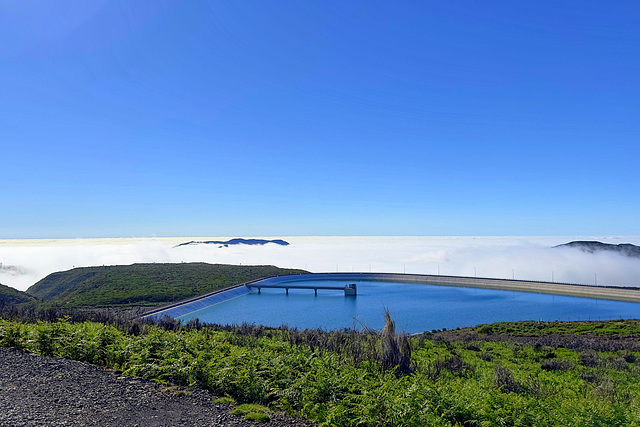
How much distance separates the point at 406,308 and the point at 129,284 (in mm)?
40540

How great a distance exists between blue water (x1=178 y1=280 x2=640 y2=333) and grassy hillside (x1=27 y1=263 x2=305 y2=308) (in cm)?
807

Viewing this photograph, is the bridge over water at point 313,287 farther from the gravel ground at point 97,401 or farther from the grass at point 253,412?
the grass at point 253,412

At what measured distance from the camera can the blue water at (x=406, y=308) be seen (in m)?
37.0

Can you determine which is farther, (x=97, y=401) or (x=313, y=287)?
(x=313, y=287)

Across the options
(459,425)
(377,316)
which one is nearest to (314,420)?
(459,425)

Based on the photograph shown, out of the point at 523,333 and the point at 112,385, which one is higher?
the point at 112,385

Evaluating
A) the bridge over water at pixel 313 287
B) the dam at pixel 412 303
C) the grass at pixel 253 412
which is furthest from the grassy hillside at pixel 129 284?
the grass at pixel 253 412

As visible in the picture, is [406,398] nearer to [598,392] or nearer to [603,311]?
[598,392]

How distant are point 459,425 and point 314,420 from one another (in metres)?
2.01

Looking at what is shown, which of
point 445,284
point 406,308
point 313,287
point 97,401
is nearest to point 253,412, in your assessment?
point 97,401

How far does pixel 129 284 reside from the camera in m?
59.5

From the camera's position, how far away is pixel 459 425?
5391 millimetres

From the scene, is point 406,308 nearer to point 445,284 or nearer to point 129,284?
point 445,284

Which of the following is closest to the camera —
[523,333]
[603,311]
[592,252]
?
[523,333]
